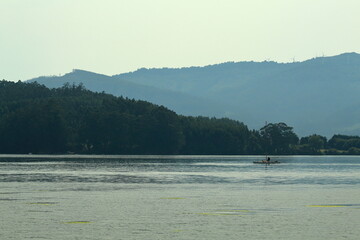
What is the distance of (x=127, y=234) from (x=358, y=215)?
21.9 metres

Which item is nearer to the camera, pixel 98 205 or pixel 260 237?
pixel 260 237

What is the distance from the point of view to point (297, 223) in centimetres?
5728

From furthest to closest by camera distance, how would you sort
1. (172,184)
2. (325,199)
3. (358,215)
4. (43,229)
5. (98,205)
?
(172,184), (325,199), (98,205), (358,215), (43,229)

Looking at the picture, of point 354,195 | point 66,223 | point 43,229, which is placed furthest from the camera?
point 354,195

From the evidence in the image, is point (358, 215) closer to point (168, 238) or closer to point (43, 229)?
point (168, 238)

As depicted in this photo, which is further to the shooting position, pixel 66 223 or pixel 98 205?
pixel 98 205

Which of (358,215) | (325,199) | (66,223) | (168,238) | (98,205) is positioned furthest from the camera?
(325,199)

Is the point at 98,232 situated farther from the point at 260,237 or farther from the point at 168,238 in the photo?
the point at 260,237

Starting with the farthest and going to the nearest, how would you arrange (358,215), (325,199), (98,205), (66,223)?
(325,199), (98,205), (358,215), (66,223)

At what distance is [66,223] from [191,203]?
20.7 meters

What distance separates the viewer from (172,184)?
108 metres

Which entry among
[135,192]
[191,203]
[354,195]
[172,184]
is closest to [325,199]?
[354,195]

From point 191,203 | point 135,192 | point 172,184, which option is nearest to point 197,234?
point 191,203

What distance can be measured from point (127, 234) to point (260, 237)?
875cm
